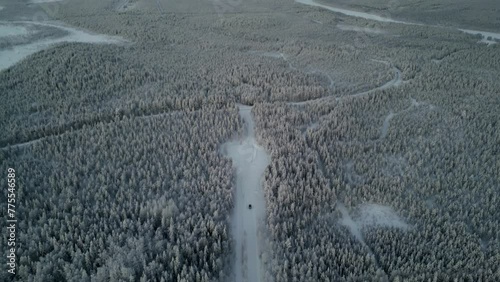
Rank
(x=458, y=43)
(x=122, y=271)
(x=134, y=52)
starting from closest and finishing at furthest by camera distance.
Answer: (x=122, y=271) < (x=134, y=52) < (x=458, y=43)

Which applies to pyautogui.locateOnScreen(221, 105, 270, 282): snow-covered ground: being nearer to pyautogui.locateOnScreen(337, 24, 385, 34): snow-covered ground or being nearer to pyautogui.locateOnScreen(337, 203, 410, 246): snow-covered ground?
pyautogui.locateOnScreen(337, 203, 410, 246): snow-covered ground

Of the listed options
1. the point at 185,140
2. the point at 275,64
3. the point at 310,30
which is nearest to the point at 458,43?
the point at 310,30

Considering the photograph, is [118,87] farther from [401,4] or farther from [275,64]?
[401,4]

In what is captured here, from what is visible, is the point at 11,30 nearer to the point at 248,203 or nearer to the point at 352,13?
the point at 248,203

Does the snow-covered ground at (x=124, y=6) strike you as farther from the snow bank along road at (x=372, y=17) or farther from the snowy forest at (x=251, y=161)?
the snow bank along road at (x=372, y=17)

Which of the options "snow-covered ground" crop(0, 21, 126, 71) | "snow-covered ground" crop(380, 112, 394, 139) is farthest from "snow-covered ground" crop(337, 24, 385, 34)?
"snow-covered ground" crop(0, 21, 126, 71)

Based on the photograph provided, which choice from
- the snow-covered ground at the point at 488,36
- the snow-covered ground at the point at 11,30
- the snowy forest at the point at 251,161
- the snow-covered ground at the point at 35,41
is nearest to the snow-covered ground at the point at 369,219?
the snowy forest at the point at 251,161

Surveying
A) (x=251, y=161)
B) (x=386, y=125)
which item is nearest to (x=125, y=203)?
(x=251, y=161)
